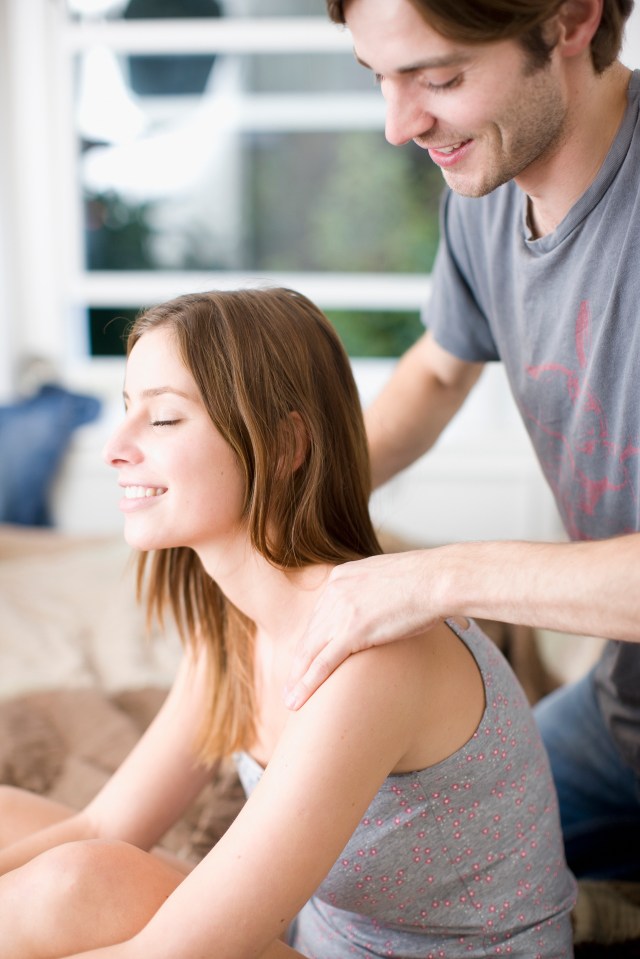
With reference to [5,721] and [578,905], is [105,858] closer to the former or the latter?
[578,905]

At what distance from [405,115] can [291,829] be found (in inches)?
30.7

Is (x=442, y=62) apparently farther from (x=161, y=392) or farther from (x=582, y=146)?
(x=161, y=392)

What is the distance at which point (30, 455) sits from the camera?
3.28 m

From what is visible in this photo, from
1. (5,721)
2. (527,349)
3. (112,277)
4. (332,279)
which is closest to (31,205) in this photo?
(112,277)

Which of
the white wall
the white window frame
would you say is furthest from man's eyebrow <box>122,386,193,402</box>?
the white window frame

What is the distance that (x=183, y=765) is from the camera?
1406 mm

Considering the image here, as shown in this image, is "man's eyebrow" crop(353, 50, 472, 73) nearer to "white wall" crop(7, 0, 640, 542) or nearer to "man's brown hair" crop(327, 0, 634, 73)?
"man's brown hair" crop(327, 0, 634, 73)

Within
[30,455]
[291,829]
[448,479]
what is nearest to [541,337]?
[291,829]

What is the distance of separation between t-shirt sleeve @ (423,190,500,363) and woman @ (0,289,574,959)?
0.41m

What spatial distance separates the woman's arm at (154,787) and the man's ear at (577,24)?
3.07 ft

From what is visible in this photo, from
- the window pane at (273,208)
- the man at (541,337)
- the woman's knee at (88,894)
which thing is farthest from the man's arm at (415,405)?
the window pane at (273,208)

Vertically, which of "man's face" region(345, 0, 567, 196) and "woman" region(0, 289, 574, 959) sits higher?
"man's face" region(345, 0, 567, 196)

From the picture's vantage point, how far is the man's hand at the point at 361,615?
1039 mm

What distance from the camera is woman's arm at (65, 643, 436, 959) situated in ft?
3.18
